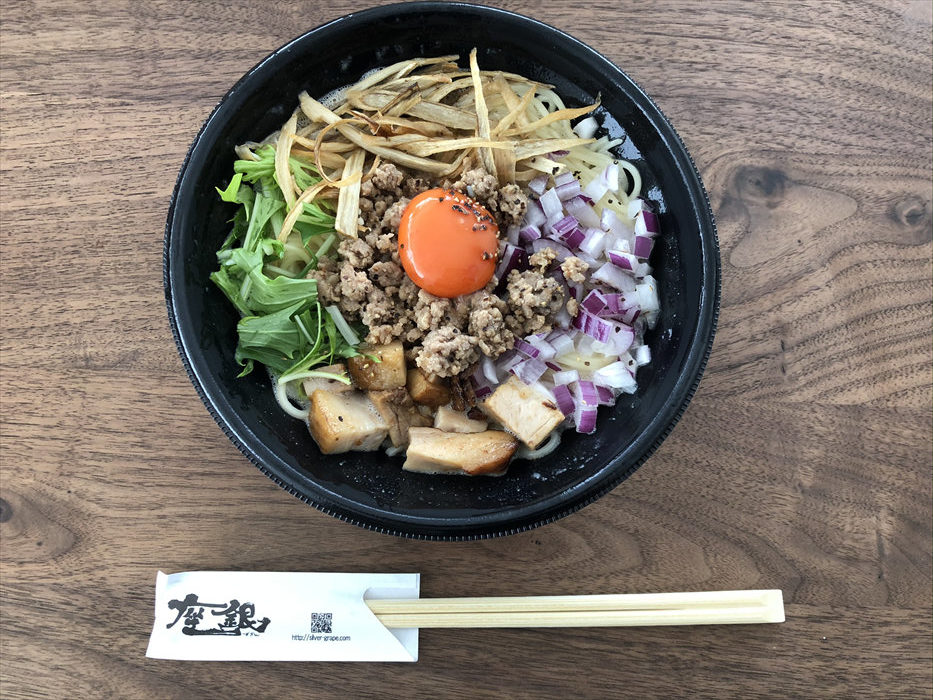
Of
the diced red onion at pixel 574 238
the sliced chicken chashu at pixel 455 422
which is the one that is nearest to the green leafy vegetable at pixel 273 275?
the sliced chicken chashu at pixel 455 422

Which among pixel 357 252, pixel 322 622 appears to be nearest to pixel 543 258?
pixel 357 252

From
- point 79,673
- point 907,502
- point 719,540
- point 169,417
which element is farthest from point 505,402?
point 79,673

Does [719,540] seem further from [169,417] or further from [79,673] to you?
[79,673]

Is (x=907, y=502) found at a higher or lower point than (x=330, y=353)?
lower

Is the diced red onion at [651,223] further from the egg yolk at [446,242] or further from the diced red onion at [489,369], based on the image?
the diced red onion at [489,369]

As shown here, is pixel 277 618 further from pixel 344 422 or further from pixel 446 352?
pixel 446 352

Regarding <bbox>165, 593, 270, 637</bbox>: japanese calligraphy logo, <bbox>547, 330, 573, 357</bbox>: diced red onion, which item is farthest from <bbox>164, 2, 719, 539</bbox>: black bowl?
<bbox>165, 593, 270, 637</bbox>: japanese calligraphy logo
